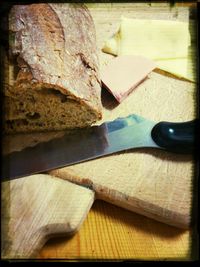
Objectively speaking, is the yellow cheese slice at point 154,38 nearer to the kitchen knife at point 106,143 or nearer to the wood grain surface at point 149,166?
the wood grain surface at point 149,166

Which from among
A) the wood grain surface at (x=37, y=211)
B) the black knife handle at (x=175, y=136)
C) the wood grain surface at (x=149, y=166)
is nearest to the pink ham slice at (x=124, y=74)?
the wood grain surface at (x=149, y=166)

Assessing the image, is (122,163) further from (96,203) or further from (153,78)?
(153,78)

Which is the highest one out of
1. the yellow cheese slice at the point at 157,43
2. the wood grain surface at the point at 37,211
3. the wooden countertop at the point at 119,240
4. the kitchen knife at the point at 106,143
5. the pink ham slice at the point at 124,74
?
the yellow cheese slice at the point at 157,43

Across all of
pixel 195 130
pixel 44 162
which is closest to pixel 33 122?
pixel 44 162

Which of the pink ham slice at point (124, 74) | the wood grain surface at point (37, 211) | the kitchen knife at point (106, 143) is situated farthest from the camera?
the pink ham slice at point (124, 74)

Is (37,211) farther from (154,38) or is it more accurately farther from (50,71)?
(154,38)

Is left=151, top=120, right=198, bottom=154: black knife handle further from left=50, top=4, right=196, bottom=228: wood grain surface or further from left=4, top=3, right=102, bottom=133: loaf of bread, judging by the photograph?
left=4, top=3, right=102, bottom=133: loaf of bread

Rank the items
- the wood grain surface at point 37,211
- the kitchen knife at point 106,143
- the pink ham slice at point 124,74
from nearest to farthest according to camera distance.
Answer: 1. the wood grain surface at point 37,211
2. the kitchen knife at point 106,143
3. the pink ham slice at point 124,74

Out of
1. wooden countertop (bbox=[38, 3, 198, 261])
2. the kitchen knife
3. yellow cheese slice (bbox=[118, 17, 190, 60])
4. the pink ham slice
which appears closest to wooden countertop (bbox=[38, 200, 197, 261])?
wooden countertop (bbox=[38, 3, 198, 261])
